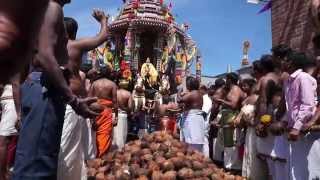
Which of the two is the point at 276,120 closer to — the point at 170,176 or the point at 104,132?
the point at 170,176

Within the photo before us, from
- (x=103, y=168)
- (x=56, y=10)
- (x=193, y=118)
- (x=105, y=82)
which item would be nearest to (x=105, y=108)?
(x=105, y=82)

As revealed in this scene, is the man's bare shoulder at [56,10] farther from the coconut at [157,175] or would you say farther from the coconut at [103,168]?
the coconut at [103,168]

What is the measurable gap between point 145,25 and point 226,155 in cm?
1986

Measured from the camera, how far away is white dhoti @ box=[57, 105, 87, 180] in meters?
4.03

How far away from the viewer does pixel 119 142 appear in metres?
9.67

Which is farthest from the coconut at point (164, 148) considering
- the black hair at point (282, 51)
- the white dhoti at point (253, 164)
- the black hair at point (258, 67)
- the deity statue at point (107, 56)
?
the deity statue at point (107, 56)

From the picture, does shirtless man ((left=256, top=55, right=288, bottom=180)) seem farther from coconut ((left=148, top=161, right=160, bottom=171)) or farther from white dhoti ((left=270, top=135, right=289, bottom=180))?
coconut ((left=148, top=161, right=160, bottom=171))

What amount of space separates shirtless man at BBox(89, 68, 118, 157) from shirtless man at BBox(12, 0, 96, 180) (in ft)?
13.4

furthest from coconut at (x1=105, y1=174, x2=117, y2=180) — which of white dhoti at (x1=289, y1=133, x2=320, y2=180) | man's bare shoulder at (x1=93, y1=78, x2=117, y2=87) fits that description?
man's bare shoulder at (x1=93, y1=78, x2=117, y2=87)

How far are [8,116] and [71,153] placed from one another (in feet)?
4.90

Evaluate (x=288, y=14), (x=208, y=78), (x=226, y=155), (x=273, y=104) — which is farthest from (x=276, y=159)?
(x=208, y=78)

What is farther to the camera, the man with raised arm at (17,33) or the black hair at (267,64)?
the black hair at (267,64)

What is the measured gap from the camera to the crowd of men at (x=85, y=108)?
111cm

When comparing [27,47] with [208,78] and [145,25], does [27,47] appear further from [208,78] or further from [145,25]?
[208,78]
